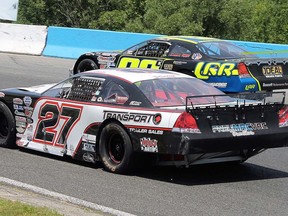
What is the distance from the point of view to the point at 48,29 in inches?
1077

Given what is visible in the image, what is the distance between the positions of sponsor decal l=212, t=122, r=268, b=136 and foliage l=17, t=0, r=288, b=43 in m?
21.6

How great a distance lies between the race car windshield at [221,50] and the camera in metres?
14.6

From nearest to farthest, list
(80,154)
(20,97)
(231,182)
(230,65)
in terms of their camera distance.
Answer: (231,182), (80,154), (20,97), (230,65)

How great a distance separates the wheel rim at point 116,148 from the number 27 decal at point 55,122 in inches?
24.8

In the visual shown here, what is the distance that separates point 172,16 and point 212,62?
1649 cm

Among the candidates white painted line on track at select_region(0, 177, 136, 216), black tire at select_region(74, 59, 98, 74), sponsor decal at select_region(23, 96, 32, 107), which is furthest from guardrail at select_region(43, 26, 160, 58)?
white painted line on track at select_region(0, 177, 136, 216)

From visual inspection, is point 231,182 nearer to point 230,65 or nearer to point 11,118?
point 11,118

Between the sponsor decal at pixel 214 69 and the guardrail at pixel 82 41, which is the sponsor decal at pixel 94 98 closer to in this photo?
the sponsor decal at pixel 214 69

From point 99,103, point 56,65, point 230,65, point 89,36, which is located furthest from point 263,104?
point 89,36

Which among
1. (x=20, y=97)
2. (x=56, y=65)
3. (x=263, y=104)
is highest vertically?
(x=263, y=104)

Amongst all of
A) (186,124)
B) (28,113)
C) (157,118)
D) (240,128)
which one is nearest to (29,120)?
(28,113)

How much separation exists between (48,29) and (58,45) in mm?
1018

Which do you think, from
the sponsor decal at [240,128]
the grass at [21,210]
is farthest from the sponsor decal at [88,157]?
the grass at [21,210]

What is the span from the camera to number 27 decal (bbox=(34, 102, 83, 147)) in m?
8.97
